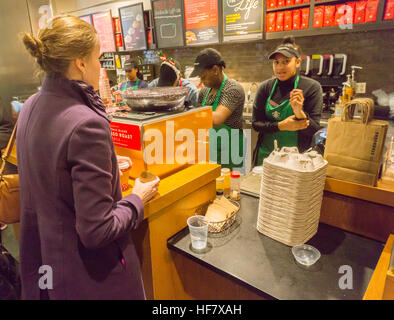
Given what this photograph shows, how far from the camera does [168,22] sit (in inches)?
190

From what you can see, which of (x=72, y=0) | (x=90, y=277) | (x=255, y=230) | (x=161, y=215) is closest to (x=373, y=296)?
(x=255, y=230)

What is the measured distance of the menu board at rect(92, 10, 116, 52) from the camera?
229 inches

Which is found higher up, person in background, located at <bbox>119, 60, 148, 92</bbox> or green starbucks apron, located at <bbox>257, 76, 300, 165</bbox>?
person in background, located at <bbox>119, 60, 148, 92</bbox>

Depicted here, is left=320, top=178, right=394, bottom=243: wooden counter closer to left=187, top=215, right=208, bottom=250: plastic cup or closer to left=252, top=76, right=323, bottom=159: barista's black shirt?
left=187, top=215, right=208, bottom=250: plastic cup

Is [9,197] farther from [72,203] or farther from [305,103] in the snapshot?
[305,103]

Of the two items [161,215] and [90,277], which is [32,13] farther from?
[90,277]

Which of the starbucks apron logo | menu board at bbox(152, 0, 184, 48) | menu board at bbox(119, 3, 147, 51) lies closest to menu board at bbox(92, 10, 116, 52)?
menu board at bbox(119, 3, 147, 51)

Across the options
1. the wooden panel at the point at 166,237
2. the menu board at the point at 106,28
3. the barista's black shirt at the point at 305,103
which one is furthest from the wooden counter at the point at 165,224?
the menu board at the point at 106,28

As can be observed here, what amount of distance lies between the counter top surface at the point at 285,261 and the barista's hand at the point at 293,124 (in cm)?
109

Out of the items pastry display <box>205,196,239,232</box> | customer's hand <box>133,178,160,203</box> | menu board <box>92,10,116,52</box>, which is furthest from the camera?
menu board <box>92,10,116,52</box>

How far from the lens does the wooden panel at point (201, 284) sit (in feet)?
4.41

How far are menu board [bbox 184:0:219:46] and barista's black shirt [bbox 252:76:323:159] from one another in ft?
6.99

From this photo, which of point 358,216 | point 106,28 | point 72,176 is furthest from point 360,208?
point 106,28

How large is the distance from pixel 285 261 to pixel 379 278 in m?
0.34
